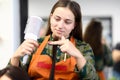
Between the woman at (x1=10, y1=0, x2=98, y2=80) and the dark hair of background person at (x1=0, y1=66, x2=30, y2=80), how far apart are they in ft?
0.19

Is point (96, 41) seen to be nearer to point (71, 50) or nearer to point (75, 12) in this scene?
point (75, 12)

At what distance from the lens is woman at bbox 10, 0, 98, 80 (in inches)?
42.3

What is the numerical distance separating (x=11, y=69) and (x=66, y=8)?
29cm

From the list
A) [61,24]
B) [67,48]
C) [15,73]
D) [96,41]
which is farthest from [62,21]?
[96,41]

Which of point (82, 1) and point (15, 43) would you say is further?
point (82, 1)

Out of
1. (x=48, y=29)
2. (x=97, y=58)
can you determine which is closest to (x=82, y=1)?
(x=97, y=58)

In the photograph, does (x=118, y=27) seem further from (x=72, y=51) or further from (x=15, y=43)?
(x=72, y=51)

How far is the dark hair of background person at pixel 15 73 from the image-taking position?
1034mm

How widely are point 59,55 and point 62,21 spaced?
0.42ft

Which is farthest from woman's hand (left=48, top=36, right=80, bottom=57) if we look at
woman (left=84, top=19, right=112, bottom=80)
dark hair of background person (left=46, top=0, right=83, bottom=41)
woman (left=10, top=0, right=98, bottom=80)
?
woman (left=84, top=19, right=112, bottom=80)

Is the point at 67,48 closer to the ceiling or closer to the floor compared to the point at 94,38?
closer to the ceiling

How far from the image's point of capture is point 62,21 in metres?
1.11

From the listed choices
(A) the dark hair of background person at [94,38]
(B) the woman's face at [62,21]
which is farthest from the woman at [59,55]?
(A) the dark hair of background person at [94,38]

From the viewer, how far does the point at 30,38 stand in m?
1.08
